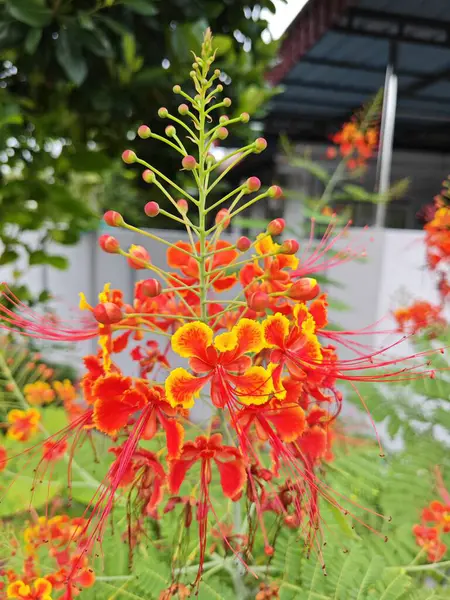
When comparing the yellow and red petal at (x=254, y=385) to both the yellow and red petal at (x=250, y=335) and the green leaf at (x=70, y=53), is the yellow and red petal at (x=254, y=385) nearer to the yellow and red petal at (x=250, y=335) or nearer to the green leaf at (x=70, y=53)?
the yellow and red petal at (x=250, y=335)

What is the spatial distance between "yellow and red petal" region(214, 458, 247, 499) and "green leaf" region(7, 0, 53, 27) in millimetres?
1043

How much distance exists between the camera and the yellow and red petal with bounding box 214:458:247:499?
1.65 ft

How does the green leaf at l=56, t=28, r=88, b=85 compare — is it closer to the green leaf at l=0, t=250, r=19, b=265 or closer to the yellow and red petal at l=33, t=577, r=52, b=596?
the green leaf at l=0, t=250, r=19, b=265

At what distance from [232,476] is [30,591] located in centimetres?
30

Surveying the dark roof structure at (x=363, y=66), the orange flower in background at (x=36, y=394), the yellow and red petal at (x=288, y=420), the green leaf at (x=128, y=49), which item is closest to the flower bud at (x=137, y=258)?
the yellow and red petal at (x=288, y=420)

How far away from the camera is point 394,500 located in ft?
3.17

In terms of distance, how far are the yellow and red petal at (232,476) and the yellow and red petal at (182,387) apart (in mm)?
82

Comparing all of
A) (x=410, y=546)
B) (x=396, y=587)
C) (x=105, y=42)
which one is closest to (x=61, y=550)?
(x=396, y=587)

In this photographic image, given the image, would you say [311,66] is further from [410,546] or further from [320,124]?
[410,546]

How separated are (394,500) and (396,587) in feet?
1.28

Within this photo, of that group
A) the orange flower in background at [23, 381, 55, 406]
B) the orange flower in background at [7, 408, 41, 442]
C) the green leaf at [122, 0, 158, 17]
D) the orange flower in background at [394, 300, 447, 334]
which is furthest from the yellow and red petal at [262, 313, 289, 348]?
the orange flower in background at [394, 300, 447, 334]

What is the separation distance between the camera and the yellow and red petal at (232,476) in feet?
1.65

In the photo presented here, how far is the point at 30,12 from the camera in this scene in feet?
3.43

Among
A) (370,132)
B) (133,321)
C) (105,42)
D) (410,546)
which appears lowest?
(410,546)
